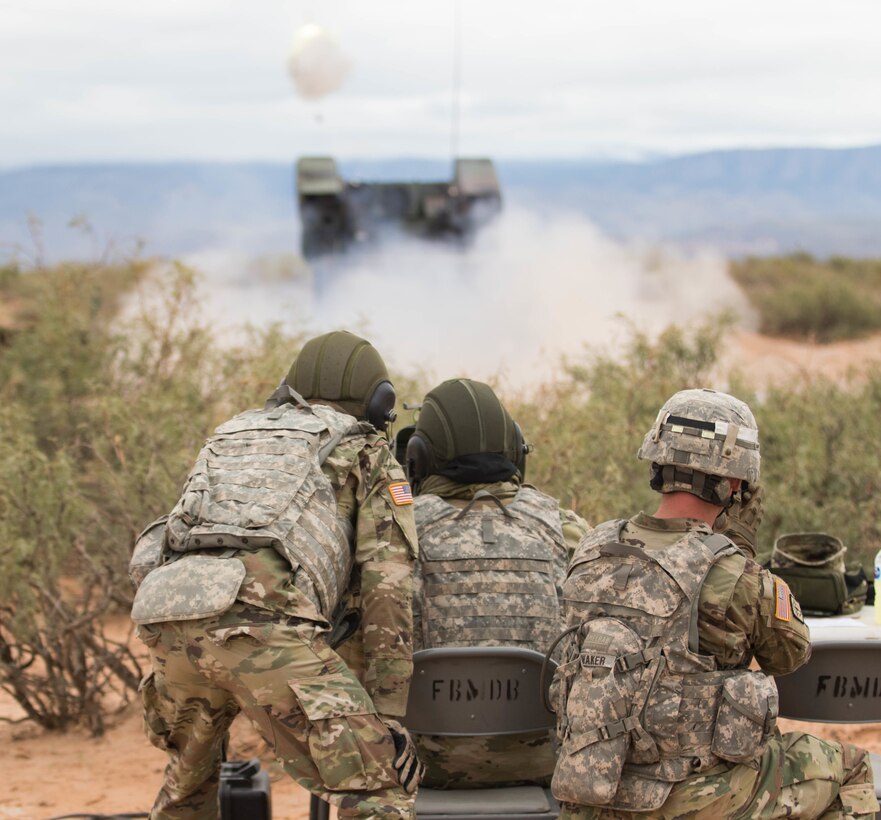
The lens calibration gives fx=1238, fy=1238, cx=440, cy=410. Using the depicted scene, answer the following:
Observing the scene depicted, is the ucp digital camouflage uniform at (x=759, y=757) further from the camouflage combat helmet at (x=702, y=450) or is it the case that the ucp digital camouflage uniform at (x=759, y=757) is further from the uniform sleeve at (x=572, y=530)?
the uniform sleeve at (x=572, y=530)

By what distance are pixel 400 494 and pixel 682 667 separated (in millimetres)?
883

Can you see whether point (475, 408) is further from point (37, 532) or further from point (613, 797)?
point (37, 532)

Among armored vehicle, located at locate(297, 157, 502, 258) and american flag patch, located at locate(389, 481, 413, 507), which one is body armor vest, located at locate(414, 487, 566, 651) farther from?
armored vehicle, located at locate(297, 157, 502, 258)

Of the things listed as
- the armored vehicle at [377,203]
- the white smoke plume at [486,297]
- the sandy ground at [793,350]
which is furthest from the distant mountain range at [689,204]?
the armored vehicle at [377,203]

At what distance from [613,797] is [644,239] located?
2454 cm

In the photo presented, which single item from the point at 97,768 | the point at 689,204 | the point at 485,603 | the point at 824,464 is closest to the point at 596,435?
the point at 824,464

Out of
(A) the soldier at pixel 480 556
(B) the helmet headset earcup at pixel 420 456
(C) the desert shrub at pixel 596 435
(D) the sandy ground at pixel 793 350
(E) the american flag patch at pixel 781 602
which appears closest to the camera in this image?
(E) the american flag patch at pixel 781 602

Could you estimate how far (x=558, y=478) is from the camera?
6.28m

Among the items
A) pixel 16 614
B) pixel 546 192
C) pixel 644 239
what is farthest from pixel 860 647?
pixel 546 192

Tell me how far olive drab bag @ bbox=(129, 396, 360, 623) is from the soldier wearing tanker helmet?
66 centimetres

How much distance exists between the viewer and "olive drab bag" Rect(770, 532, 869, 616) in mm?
3758

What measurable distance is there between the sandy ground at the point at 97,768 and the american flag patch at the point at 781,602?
2527mm

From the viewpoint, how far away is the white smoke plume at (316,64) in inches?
805

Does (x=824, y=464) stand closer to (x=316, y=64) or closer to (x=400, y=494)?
(x=400, y=494)
